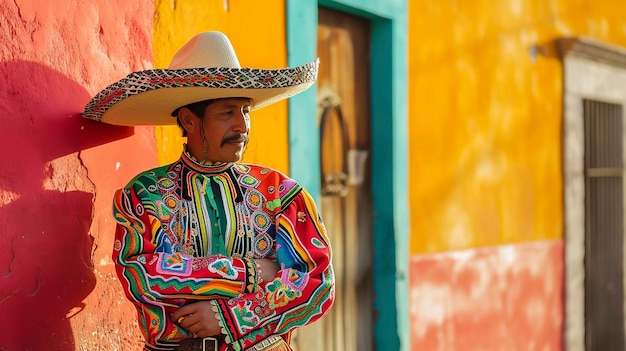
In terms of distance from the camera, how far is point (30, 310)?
3.06 metres

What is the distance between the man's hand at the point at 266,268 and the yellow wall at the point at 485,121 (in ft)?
9.48

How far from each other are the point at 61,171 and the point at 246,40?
1.39 metres

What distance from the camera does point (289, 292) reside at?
2.90 meters

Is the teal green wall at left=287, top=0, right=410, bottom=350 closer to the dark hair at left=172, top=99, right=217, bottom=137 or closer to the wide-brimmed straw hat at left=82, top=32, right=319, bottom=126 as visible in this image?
the wide-brimmed straw hat at left=82, top=32, right=319, bottom=126

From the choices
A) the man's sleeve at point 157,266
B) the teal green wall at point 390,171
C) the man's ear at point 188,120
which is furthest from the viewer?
the teal green wall at point 390,171

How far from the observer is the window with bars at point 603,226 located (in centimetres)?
826

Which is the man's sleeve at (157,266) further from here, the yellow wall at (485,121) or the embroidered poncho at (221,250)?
the yellow wall at (485,121)

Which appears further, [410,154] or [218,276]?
[410,154]

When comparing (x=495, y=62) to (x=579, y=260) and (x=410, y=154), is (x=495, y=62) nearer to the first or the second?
(x=410, y=154)

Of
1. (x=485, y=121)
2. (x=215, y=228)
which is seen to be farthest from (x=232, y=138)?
(x=485, y=121)

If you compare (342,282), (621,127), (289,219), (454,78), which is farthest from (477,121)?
(289,219)

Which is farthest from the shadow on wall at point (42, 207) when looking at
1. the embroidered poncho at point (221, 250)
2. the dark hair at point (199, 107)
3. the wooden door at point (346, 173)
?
the wooden door at point (346, 173)

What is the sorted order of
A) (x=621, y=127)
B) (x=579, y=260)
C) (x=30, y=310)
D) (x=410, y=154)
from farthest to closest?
(x=621, y=127), (x=579, y=260), (x=410, y=154), (x=30, y=310)

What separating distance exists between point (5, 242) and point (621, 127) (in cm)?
694
